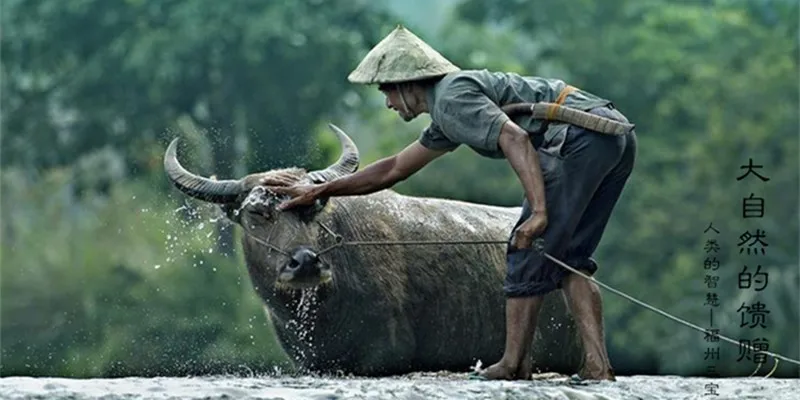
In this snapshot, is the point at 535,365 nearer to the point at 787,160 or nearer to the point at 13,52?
the point at 787,160

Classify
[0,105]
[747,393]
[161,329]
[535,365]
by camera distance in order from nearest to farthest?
[747,393] → [535,365] → [161,329] → [0,105]

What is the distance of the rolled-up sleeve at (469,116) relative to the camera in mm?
10461

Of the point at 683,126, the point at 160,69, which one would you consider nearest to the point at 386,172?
the point at 160,69

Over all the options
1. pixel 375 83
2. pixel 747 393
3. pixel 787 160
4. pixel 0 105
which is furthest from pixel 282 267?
pixel 0 105

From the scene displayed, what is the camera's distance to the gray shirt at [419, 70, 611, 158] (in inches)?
413

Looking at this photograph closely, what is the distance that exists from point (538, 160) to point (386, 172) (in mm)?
904

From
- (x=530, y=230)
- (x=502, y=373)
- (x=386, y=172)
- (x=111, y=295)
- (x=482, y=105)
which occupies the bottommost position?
(x=502, y=373)

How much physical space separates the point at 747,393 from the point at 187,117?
27681mm

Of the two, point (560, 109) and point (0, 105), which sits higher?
point (0, 105)

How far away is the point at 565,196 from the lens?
10.7m

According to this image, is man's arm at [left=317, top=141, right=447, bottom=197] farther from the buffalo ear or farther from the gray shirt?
the buffalo ear

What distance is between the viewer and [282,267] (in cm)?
1188

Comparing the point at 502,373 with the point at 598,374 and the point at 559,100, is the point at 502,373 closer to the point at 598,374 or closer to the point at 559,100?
the point at 598,374

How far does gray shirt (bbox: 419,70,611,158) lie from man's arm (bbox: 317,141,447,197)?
0.21 feet
